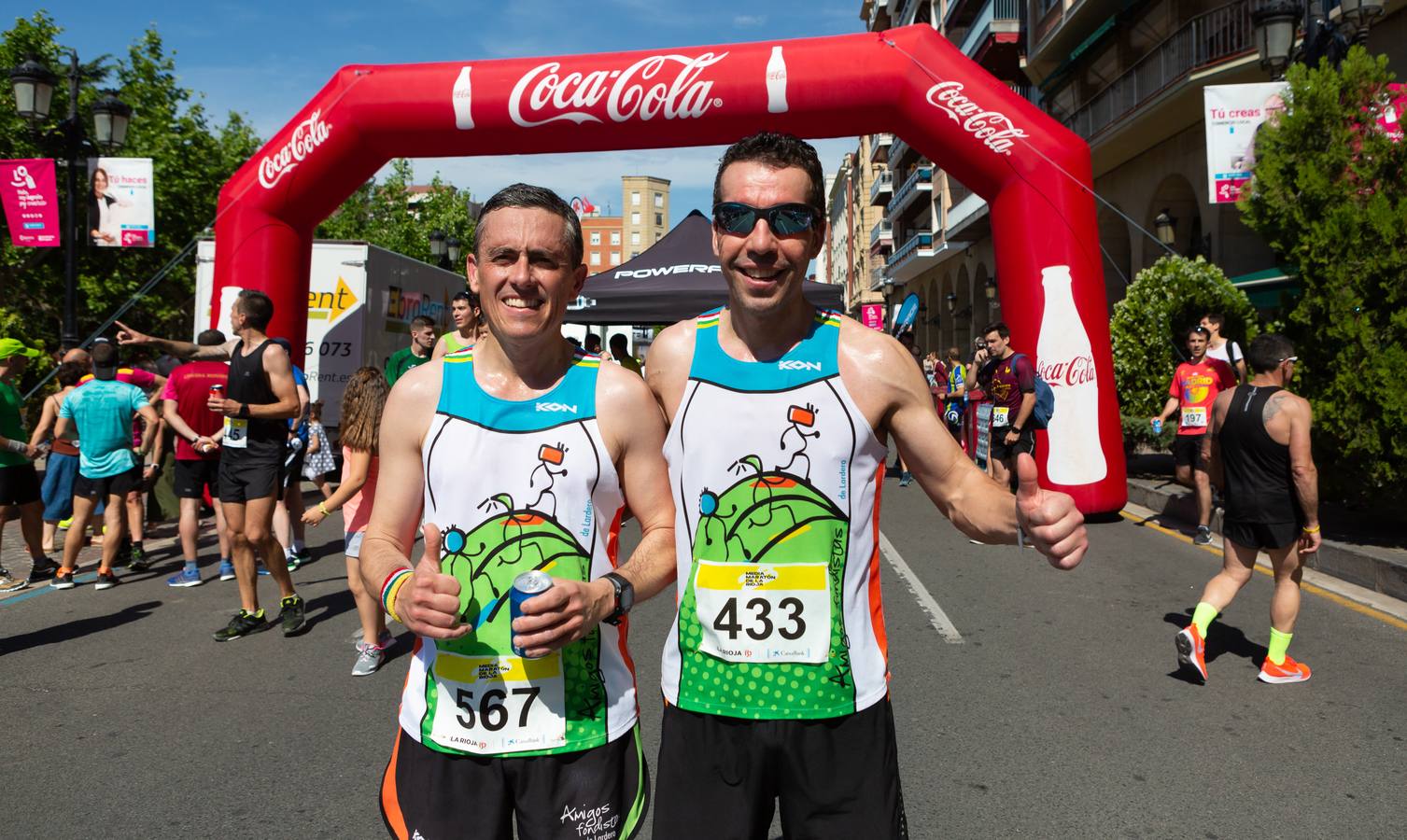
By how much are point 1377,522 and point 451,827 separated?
33.5 ft

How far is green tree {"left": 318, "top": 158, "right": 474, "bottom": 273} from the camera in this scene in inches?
1693

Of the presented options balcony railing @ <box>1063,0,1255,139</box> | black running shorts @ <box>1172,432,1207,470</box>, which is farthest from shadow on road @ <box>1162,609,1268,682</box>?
balcony railing @ <box>1063,0,1255,139</box>

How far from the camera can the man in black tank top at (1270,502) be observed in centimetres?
524

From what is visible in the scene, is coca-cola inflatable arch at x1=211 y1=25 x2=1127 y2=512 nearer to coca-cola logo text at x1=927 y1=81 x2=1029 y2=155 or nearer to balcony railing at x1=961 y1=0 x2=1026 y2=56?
coca-cola logo text at x1=927 y1=81 x2=1029 y2=155

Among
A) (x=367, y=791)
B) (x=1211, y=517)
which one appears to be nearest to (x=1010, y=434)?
(x=1211, y=517)

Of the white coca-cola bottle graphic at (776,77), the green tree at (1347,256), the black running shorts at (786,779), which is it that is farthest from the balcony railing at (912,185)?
the black running shorts at (786,779)

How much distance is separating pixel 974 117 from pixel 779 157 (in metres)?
7.19

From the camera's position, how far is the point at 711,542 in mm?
2174

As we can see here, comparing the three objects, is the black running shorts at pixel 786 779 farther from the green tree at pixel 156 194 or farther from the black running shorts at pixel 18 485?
the green tree at pixel 156 194

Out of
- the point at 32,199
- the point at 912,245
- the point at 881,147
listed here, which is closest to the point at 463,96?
the point at 32,199

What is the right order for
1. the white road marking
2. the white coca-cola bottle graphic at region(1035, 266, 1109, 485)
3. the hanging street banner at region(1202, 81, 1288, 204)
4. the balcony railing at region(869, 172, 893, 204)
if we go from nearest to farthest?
the white road marking, the white coca-cola bottle graphic at region(1035, 266, 1109, 485), the hanging street banner at region(1202, 81, 1288, 204), the balcony railing at region(869, 172, 893, 204)

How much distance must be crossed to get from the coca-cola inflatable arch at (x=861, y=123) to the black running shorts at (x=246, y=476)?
438 centimetres

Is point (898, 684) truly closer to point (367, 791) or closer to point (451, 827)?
point (367, 791)

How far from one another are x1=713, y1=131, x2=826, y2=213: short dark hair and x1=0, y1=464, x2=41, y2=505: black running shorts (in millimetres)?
7714
